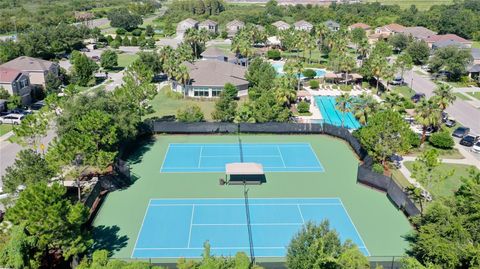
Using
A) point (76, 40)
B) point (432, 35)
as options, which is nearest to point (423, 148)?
point (432, 35)

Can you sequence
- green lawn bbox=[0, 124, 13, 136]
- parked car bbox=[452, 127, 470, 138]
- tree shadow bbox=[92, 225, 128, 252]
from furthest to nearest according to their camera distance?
parked car bbox=[452, 127, 470, 138] < green lawn bbox=[0, 124, 13, 136] < tree shadow bbox=[92, 225, 128, 252]

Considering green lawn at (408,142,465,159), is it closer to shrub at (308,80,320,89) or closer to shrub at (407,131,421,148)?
shrub at (407,131,421,148)

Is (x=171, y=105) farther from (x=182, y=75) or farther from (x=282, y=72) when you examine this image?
(x=282, y=72)

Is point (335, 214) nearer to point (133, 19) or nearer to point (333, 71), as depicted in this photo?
point (333, 71)

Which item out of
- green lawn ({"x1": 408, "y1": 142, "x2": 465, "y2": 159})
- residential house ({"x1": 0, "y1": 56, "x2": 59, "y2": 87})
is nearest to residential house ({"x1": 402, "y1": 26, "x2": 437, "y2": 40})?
green lawn ({"x1": 408, "y1": 142, "x2": 465, "y2": 159})

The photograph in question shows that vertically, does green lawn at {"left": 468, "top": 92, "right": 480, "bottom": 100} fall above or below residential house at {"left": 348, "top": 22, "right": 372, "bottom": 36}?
below
